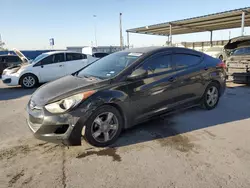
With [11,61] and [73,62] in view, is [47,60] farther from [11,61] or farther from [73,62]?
[11,61]

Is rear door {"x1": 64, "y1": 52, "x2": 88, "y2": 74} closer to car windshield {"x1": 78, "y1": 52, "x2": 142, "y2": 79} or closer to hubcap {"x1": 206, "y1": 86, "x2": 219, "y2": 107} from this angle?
car windshield {"x1": 78, "y1": 52, "x2": 142, "y2": 79}

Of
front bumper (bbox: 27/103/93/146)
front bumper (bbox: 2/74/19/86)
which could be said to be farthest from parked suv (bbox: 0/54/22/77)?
front bumper (bbox: 27/103/93/146)

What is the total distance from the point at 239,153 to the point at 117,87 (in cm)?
206

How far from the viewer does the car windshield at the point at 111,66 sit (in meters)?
3.49

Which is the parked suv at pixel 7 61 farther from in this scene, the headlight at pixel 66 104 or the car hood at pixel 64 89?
the headlight at pixel 66 104

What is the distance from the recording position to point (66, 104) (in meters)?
2.85

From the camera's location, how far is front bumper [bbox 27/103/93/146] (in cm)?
279

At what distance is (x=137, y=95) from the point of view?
339 centimetres

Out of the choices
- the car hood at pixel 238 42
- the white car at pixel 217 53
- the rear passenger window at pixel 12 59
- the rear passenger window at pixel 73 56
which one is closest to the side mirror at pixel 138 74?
the rear passenger window at pixel 73 56

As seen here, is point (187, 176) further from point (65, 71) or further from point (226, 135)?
point (65, 71)

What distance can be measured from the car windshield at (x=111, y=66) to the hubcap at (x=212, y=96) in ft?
7.17

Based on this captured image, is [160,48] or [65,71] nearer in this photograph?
[160,48]

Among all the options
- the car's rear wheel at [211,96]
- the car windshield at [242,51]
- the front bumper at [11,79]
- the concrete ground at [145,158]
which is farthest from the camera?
the car windshield at [242,51]

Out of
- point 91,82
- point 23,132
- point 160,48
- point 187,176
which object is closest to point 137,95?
point 91,82
